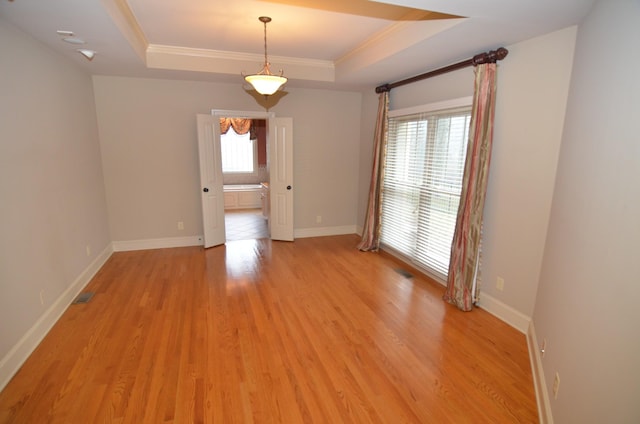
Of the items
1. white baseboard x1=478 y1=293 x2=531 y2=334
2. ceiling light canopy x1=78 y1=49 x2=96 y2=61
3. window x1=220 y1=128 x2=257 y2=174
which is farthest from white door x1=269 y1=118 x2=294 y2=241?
window x1=220 y1=128 x2=257 y2=174

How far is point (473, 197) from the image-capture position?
318 cm

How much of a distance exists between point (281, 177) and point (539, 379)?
4.31 meters

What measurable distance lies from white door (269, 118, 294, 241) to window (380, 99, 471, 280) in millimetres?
1621

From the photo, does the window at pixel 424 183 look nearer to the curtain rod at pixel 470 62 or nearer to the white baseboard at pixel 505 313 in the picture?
the curtain rod at pixel 470 62

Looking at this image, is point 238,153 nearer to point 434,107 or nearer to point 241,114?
point 241,114

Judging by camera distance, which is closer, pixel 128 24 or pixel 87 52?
pixel 128 24

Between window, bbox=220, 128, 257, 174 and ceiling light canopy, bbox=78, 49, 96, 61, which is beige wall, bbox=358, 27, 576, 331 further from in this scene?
window, bbox=220, 128, 257, 174

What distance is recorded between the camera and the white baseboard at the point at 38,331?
2242mm

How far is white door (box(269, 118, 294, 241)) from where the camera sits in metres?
5.31

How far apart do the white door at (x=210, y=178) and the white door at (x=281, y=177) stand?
853mm

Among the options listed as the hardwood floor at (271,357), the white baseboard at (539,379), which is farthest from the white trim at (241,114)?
the white baseboard at (539,379)

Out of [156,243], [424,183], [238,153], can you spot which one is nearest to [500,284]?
[424,183]

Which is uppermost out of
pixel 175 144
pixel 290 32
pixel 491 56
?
pixel 290 32

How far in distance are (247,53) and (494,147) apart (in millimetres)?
3265
